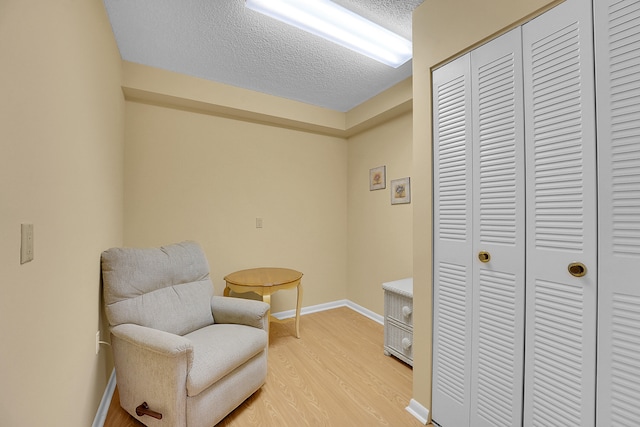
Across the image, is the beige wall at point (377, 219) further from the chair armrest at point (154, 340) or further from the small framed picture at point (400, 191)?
the chair armrest at point (154, 340)

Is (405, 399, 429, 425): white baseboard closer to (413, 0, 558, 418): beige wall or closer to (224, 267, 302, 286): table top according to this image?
(413, 0, 558, 418): beige wall

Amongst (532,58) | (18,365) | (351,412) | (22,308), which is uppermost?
(532,58)

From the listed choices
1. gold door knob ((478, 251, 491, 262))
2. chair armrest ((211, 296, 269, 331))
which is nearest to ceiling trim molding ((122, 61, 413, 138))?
gold door knob ((478, 251, 491, 262))

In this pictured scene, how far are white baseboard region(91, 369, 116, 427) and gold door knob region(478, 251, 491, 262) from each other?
2.29 metres

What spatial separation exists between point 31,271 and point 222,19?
1823 mm

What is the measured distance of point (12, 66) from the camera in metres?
0.73

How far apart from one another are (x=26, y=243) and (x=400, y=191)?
2.77 meters

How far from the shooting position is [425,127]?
1.62 meters

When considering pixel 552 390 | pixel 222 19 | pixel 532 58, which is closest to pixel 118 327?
pixel 222 19

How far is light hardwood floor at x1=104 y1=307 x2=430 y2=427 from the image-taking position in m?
1.60

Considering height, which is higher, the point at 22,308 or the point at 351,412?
the point at 22,308

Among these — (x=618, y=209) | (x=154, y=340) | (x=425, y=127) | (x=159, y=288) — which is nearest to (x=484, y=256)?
(x=618, y=209)

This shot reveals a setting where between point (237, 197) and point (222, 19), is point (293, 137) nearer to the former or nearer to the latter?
point (237, 197)

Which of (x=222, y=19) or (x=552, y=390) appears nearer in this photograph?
(x=552, y=390)
